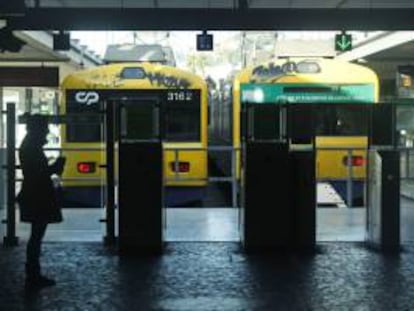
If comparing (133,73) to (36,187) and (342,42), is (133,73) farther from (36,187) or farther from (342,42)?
(36,187)

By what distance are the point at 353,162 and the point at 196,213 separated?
385cm

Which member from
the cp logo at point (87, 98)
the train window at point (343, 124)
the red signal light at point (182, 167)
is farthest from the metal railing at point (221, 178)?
the train window at point (343, 124)

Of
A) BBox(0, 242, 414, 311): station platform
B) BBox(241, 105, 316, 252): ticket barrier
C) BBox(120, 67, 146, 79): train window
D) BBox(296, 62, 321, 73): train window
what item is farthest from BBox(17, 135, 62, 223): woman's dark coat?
BBox(296, 62, 321, 73): train window

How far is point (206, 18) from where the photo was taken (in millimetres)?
15180

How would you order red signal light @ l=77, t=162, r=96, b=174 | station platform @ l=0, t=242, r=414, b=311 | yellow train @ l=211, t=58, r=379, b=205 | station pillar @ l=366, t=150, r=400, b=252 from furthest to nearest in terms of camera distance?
yellow train @ l=211, t=58, r=379, b=205 → red signal light @ l=77, t=162, r=96, b=174 → station pillar @ l=366, t=150, r=400, b=252 → station platform @ l=0, t=242, r=414, b=311

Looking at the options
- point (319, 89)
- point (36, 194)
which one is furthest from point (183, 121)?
point (36, 194)

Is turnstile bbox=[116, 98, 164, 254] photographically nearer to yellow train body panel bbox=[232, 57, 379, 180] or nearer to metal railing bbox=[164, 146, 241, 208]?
metal railing bbox=[164, 146, 241, 208]

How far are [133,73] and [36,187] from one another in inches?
349

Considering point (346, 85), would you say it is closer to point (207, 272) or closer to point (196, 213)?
point (196, 213)

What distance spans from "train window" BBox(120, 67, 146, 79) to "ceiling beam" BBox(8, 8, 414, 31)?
1661mm

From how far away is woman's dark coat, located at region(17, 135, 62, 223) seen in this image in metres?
8.38

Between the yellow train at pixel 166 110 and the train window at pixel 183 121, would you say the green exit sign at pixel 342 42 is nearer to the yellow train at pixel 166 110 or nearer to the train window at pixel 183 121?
the yellow train at pixel 166 110

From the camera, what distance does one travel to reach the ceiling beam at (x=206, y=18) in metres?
15.0

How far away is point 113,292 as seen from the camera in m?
8.05
